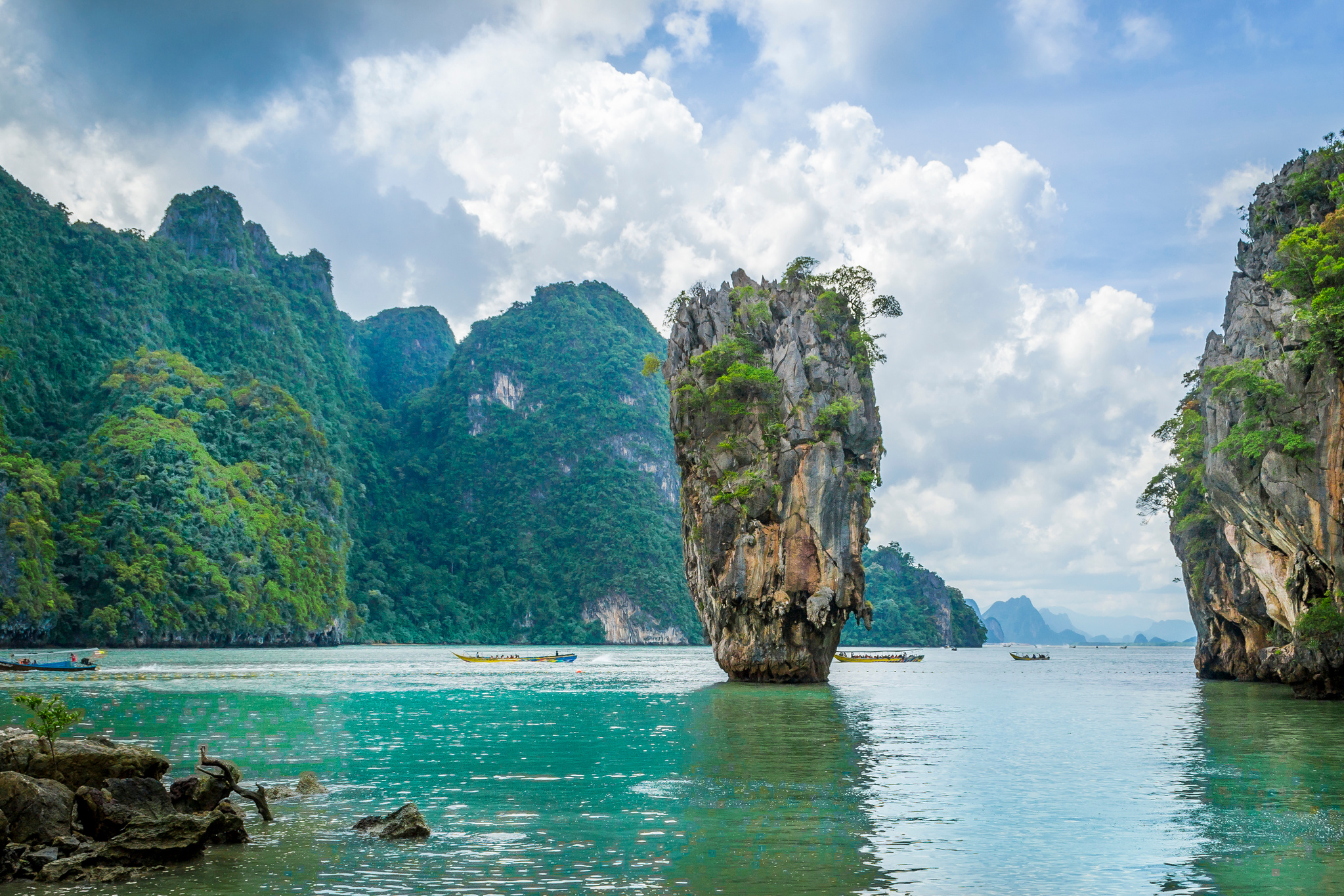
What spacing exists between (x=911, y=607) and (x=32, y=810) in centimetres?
15164

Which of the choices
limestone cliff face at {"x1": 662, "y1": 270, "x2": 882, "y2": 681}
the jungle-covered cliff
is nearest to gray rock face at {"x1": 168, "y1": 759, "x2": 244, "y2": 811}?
limestone cliff face at {"x1": 662, "y1": 270, "x2": 882, "y2": 681}

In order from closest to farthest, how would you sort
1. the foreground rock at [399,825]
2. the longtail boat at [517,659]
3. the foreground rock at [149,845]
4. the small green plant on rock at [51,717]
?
the foreground rock at [149,845]
the foreground rock at [399,825]
the small green plant on rock at [51,717]
the longtail boat at [517,659]

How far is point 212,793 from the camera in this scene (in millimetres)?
13266

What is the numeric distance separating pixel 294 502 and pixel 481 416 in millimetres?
67540

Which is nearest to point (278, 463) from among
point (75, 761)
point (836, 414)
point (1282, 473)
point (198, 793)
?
point (836, 414)

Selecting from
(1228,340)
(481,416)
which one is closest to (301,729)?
(1228,340)

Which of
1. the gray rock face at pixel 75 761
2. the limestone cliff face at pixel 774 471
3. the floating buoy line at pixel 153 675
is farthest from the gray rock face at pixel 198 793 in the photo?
the floating buoy line at pixel 153 675

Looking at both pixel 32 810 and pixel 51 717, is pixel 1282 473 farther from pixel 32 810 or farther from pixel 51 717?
pixel 32 810

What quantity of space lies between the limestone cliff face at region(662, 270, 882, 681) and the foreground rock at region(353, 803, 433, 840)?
92.7 feet

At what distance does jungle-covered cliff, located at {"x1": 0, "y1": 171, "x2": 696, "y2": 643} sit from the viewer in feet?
288

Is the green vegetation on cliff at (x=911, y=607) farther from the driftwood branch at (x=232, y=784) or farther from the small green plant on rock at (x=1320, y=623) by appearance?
the driftwood branch at (x=232, y=784)

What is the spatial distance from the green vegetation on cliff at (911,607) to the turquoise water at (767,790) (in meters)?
118

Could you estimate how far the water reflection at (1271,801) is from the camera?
1130 cm

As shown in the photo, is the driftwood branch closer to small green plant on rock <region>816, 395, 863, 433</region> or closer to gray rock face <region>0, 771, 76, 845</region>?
gray rock face <region>0, 771, 76, 845</region>
